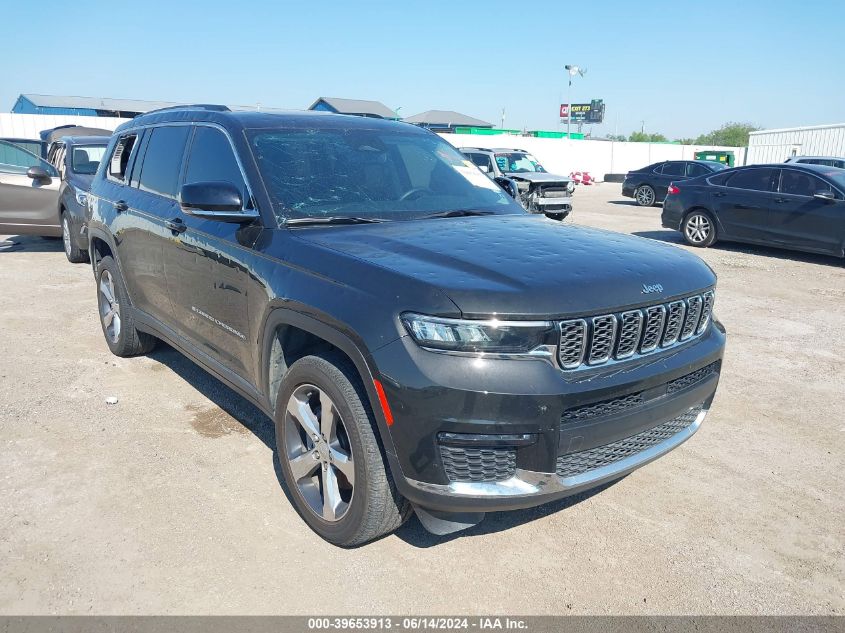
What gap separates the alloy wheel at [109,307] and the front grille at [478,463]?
387 cm

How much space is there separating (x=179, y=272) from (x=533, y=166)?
1518 cm

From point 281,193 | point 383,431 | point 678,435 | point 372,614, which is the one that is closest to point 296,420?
point 383,431

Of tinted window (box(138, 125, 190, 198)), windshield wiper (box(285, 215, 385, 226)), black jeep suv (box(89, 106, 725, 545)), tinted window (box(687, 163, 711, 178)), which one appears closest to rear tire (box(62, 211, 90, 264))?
tinted window (box(138, 125, 190, 198))

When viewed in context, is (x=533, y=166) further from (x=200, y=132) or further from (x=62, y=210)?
(x=200, y=132)

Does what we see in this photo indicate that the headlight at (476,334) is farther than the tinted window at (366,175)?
No

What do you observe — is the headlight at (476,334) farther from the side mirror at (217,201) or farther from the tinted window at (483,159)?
the tinted window at (483,159)

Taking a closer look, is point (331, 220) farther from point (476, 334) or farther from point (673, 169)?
point (673, 169)

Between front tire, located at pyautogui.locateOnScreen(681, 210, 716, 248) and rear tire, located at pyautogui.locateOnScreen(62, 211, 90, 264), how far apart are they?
1036 cm

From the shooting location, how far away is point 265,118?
3.79 m

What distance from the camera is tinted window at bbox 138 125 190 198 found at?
4184mm

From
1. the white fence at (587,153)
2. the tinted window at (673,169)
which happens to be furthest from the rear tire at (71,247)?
the white fence at (587,153)

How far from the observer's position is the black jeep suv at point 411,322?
7.87 feet

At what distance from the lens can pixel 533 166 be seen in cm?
1802

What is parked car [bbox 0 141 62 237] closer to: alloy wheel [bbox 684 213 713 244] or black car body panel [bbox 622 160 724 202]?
alloy wheel [bbox 684 213 713 244]
